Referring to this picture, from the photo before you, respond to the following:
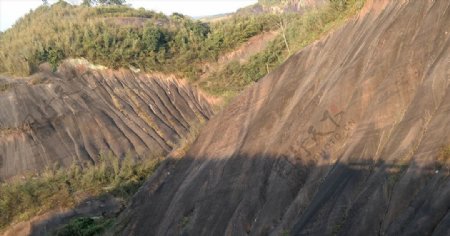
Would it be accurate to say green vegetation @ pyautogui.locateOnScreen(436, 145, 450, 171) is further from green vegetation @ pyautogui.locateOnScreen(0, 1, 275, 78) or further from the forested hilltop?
green vegetation @ pyautogui.locateOnScreen(0, 1, 275, 78)

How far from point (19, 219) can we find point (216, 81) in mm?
19466

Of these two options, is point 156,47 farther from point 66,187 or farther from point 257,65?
point 66,187

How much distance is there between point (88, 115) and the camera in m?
38.0

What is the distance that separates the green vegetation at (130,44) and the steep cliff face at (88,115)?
3.97ft

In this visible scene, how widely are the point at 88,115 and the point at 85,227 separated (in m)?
14.5

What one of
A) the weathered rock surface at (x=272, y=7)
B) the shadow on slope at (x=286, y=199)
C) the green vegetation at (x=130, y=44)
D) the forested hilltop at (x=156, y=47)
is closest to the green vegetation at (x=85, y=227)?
the shadow on slope at (x=286, y=199)

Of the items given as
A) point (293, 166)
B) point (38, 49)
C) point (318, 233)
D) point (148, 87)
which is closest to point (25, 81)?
point (38, 49)

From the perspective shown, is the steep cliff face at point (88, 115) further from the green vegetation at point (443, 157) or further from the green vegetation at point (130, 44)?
the green vegetation at point (443, 157)

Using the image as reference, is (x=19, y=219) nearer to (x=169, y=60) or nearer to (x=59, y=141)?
(x=59, y=141)

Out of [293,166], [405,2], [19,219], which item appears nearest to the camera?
[293,166]

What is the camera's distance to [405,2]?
1634 cm

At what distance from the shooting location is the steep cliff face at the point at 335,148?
10.9 m

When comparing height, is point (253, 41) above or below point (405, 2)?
below

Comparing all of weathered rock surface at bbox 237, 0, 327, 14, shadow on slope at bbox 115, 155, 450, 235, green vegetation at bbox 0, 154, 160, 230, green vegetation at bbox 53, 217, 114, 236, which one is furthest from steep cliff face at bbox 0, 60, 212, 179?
weathered rock surface at bbox 237, 0, 327, 14
